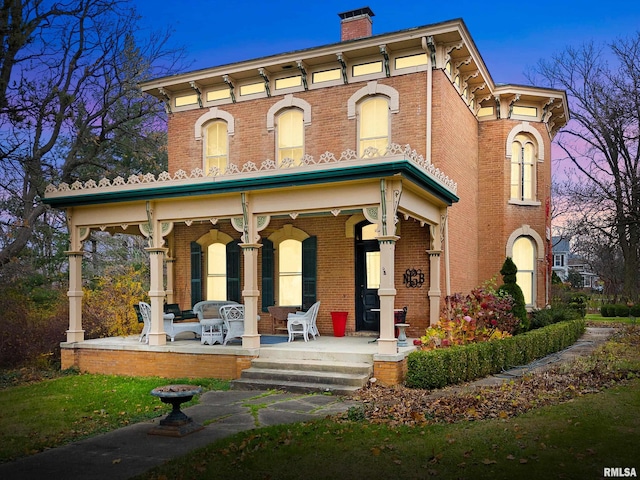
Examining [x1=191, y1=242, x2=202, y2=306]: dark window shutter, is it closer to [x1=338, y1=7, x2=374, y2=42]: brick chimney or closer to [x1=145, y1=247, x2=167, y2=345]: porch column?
[x1=145, y1=247, x2=167, y2=345]: porch column

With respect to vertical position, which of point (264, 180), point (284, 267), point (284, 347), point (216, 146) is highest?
point (216, 146)

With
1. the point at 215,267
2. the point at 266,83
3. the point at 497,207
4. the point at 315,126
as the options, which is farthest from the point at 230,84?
the point at 497,207

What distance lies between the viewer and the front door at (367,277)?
15.4m

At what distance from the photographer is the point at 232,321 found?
13.5 meters

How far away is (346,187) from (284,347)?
3.74 meters

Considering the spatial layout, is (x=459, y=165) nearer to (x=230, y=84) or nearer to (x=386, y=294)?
(x=386, y=294)

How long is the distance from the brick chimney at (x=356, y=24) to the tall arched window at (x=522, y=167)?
595 centimetres

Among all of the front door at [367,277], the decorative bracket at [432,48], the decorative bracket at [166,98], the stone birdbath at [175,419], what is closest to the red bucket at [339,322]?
the front door at [367,277]

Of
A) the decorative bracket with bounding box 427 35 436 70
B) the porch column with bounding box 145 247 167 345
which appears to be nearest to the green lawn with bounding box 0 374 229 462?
the porch column with bounding box 145 247 167 345

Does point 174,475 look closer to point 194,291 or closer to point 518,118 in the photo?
point 194,291

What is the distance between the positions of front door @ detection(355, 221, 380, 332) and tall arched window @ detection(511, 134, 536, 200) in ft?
19.7

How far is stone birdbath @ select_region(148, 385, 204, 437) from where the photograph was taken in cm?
820

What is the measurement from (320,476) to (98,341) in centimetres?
1021

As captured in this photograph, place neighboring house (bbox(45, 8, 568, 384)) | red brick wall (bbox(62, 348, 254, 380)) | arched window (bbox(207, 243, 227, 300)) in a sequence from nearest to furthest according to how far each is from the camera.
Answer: neighboring house (bbox(45, 8, 568, 384)) < red brick wall (bbox(62, 348, 254, 380)) < arched window (bbox(207, 243, 227, 300))
